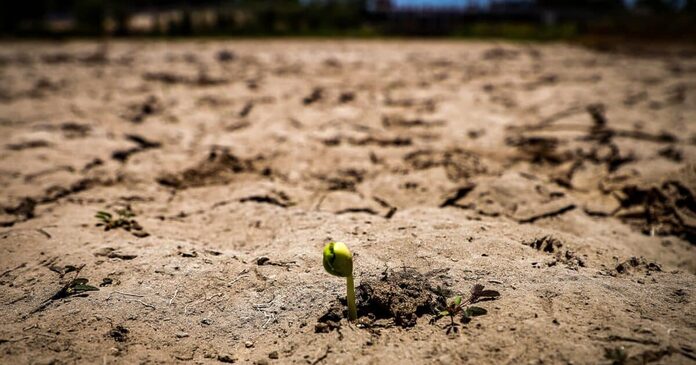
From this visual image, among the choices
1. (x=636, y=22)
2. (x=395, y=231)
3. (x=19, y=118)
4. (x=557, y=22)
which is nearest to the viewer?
(x=395, y=231)

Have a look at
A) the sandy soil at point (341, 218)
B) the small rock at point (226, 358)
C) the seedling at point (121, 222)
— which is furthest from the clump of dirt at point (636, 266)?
the seedling at point (121, 222)

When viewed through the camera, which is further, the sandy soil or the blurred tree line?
the blurred tree line

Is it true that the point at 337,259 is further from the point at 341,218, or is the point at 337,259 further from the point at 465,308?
the point at 341,218

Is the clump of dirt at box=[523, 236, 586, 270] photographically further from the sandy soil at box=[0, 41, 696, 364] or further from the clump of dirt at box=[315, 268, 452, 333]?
the clump of dirt at box=[315, 268, 452, 333]

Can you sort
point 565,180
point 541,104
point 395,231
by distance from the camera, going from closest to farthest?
1. point 395,231
2. point 565,180
3. point 541,104

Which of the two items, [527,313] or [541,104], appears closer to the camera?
[527,313]

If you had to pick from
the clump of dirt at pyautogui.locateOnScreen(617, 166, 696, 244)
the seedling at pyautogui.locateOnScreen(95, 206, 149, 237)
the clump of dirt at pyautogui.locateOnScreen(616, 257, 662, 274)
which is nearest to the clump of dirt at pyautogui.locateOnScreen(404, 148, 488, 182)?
the clump of dirt at pyautogui.locateOnScreen(617, 166, 696, 244)

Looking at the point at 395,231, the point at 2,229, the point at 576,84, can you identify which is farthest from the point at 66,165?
the point at 576,84

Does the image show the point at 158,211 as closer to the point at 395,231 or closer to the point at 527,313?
the point at 395,231
